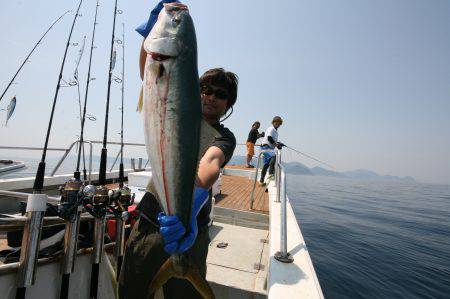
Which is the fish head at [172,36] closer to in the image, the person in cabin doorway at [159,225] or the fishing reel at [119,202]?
the person in cabin doorway at [159,225]

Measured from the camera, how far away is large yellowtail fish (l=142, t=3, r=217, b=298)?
1.59 meters

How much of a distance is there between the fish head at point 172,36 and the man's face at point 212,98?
67 centimetres

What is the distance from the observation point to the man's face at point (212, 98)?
7.82 feet

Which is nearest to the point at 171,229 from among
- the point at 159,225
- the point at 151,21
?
the point at 159,225

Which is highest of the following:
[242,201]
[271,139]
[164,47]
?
[271,139]

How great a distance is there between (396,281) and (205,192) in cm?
946

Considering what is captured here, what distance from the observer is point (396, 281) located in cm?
868

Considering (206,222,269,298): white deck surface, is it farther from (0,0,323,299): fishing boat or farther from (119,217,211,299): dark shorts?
(119,217,211,299): dark shorts

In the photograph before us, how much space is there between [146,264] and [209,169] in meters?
0.94

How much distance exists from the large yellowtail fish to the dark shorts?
0.57 metres

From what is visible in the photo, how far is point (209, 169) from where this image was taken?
209 cm

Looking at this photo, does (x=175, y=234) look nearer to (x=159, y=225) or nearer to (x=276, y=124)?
(x=159, y=225)

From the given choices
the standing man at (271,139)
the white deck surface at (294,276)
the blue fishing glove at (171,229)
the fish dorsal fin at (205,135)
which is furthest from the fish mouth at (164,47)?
the standing man at (271,139)

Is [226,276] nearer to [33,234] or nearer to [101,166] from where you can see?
[101,166]
